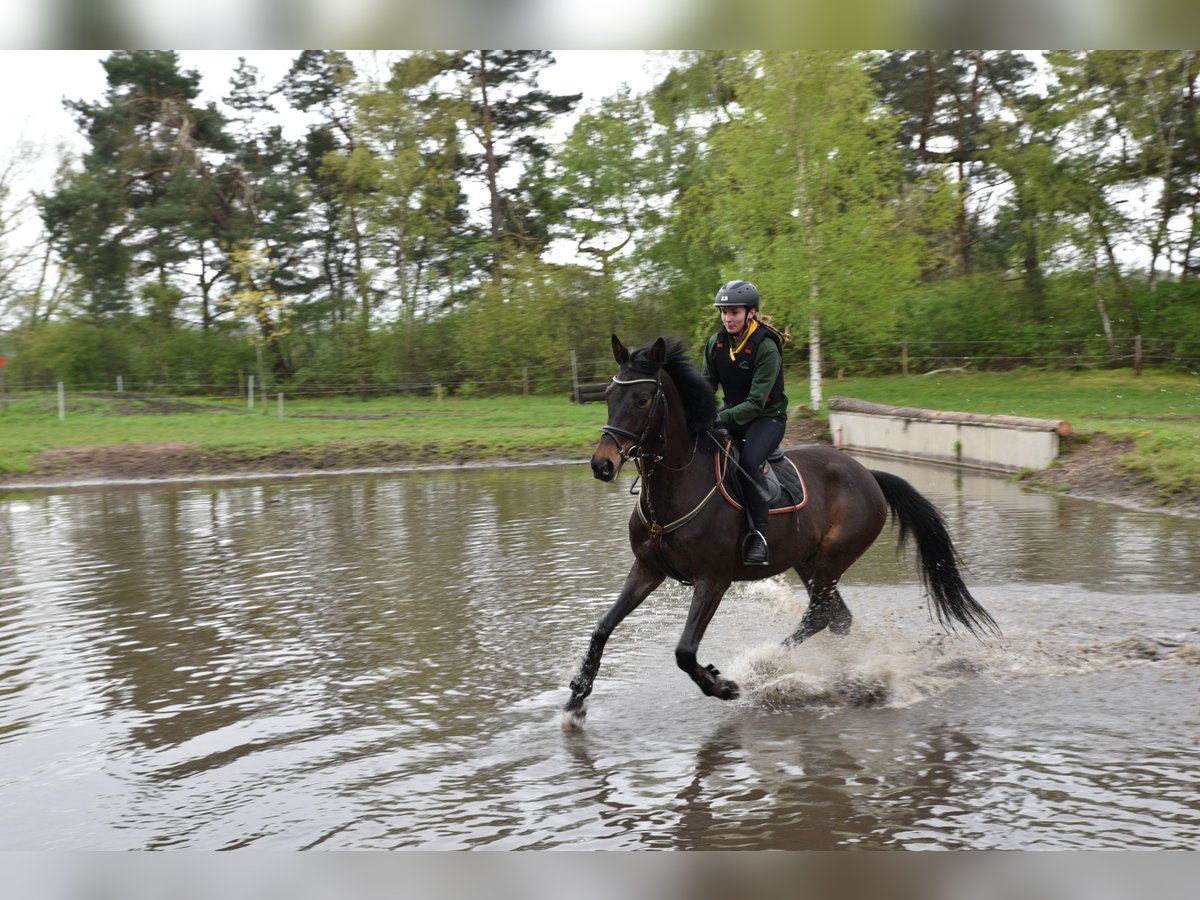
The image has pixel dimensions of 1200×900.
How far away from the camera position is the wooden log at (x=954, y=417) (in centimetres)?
1894

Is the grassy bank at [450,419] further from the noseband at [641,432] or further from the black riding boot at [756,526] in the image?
the noseband at [641,432]

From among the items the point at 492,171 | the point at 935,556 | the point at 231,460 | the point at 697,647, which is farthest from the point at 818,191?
the point at 697,647

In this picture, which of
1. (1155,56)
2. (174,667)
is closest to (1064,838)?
(174,667)

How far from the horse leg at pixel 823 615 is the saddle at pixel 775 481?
762 millimetres

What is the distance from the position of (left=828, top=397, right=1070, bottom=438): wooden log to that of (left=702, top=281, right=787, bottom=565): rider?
13196 mm

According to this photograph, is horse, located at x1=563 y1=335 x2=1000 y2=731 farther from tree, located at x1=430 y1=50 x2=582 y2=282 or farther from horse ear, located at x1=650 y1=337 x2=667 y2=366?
tree, located at x1=430 y1=50 x2=582 y2=282

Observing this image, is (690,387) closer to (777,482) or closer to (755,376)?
(755,376)

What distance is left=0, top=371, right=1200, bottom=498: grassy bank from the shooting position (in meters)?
25.9

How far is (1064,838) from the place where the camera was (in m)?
4.62

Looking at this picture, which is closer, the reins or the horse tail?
the reins

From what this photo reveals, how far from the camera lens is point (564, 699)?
23.4 feet

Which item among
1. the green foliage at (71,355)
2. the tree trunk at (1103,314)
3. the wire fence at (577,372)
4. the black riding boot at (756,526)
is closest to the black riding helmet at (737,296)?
the black riding boot at (756,526)

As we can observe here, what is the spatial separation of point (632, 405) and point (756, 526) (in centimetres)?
133

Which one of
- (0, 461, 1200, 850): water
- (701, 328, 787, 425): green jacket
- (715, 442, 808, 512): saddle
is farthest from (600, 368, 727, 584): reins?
(0, 461, 1200, 850): water
